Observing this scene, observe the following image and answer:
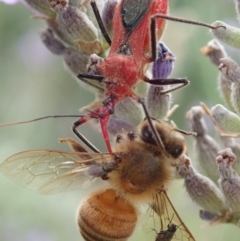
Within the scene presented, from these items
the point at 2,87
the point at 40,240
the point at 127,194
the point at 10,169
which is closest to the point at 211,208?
the point at 127,194

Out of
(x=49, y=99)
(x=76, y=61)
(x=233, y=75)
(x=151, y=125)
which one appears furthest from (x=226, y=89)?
(x=49, y=99)

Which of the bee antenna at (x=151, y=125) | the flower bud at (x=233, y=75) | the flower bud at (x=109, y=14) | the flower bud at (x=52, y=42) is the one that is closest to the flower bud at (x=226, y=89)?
the flower bud at (x=233, y=75)

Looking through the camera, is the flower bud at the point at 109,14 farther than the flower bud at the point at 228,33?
Yes

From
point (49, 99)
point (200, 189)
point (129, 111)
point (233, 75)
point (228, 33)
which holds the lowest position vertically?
point (49, 99)

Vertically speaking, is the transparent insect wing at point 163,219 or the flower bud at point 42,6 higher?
the flower bud at point 42,6

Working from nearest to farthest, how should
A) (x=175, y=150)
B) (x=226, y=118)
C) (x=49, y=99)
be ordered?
(x=226, y=118), (x=175, y=150), (x=49, y=99)

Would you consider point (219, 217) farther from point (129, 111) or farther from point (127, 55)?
point (127, 55)

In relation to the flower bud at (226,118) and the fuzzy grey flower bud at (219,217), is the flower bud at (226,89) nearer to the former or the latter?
the flower bud at (226,118)

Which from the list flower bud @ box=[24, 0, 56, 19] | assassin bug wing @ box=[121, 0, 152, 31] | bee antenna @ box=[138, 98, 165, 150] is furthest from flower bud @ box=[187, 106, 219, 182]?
flower bud @ box=[24, 0, 56, 19]

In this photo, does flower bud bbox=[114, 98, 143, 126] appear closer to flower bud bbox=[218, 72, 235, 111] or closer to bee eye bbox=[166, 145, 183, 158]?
bee eye bbox=[166, 145, 183, 158]
